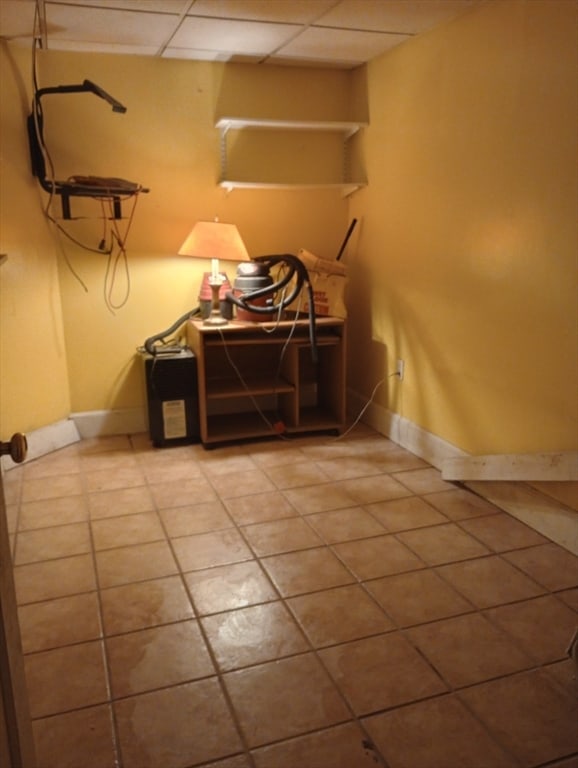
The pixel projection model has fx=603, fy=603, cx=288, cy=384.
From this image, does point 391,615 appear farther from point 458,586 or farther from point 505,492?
point 505,492

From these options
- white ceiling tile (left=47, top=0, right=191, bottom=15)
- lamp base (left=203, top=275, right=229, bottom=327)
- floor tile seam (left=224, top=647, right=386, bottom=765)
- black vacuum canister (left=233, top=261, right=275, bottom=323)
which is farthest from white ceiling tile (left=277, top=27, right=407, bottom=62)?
floor tile seam (left=224, top=647, right=386, bottom=765)

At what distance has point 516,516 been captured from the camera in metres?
2.49

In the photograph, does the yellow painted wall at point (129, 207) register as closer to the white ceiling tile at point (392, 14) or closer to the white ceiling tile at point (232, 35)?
the white ceiling tile at point (232, 35)

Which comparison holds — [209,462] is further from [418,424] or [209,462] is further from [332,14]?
[332,14]

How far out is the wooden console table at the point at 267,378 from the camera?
331cm

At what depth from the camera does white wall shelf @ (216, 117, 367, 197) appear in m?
3.35

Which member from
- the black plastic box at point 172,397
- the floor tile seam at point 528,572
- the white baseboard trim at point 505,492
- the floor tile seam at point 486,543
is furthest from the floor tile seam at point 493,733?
the black plastic box at point 172,397

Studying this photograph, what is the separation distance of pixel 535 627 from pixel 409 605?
0.38 meters

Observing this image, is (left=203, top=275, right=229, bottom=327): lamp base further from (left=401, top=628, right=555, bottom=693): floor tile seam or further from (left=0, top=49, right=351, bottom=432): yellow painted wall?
(left=401, top=628, right=555, bottom=693): floor tile seam

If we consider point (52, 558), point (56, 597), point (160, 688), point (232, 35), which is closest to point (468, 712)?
point (160, 688)

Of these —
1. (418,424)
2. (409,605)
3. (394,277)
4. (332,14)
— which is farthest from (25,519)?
(332,14)

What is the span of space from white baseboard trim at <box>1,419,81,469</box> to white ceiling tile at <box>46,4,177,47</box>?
1.95 meters

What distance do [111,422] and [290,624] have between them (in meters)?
2.10

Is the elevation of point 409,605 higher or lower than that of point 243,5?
lower
